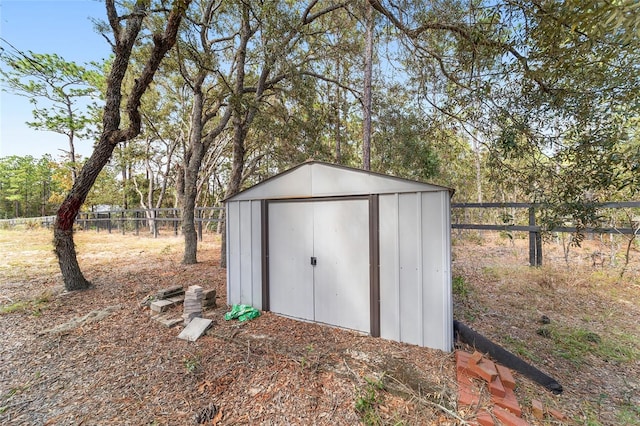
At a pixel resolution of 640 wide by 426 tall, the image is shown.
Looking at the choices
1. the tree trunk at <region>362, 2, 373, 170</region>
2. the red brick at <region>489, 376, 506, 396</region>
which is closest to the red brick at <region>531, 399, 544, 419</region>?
the red brick at <region>489, 376, 506, 396</region>

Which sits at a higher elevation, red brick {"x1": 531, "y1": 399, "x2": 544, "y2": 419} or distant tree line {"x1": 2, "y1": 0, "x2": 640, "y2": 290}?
distant tree line {"x1": 2, "y1": 0, "x2": 640, "y2": 290}

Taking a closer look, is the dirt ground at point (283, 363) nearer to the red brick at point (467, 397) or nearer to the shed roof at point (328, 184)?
the red brick at point (467, 397)

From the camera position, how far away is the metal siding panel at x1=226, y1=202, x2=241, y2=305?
13.2 ft

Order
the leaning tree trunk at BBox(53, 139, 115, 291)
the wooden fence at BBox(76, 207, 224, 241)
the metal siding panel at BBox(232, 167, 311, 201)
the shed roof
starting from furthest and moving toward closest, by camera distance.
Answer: the wooden fence at BBox(76, 207, 224, 241) < the leaning tree trunk at BBox(53, 139, 115, 291) < the metal siding panel at BBox(232, 167, 311, 201) < the shed roof

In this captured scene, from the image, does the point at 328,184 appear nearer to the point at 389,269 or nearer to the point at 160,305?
the point at 389,269

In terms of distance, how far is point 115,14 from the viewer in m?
4.32

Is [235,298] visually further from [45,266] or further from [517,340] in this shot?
[45,266]

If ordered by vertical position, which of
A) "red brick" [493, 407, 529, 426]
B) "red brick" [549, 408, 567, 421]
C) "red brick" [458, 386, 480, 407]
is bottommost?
"red brick" [549, 408, 567, 421]

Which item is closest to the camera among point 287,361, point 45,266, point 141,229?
point 287,361

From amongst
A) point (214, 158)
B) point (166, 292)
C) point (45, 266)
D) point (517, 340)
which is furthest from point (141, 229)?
point (517, 340)

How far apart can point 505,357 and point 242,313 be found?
122 inches

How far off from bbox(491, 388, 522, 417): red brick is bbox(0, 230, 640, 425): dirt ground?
0.11 m

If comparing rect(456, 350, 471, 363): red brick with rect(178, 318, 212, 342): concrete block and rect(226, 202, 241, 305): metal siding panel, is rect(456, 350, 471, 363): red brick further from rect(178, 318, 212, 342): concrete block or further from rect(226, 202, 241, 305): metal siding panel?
rect(226, 202, 241, 305): metal siding panel

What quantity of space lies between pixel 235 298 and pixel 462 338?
10.3 feet
